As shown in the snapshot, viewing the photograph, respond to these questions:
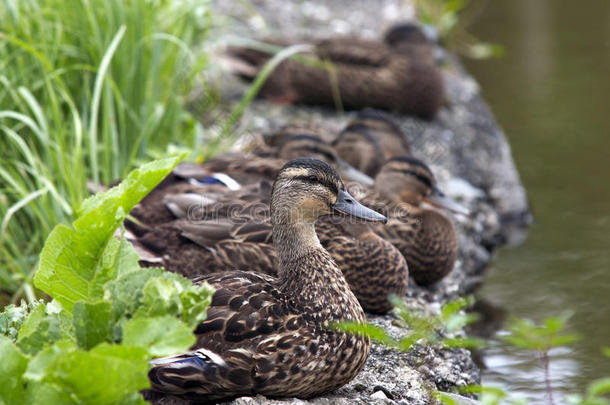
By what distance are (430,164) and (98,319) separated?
3.71 m

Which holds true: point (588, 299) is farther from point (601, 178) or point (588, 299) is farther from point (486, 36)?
point (486, 36)

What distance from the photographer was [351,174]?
4441 millimetres

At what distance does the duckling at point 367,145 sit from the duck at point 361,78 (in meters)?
0.95

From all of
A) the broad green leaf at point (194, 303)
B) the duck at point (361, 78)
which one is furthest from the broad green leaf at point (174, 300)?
the duck at point (361, 78)

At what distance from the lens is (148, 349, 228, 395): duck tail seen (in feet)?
8.13

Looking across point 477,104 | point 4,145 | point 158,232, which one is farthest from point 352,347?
point 477,104

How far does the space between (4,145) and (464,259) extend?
2541 mm

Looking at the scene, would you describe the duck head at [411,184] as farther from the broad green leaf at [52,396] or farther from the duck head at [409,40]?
the broad green leaf at [52,396]

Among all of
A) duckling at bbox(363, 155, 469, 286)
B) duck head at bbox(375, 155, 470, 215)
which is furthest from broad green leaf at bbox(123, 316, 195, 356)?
duck head at bbox(375, 155, 470, 215)

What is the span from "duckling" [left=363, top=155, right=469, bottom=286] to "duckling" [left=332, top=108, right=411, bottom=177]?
16.4 inches

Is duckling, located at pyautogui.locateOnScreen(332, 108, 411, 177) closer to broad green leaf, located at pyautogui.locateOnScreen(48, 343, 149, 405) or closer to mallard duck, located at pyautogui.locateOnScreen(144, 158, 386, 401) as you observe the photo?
mallard duck, located at pyautogui.locateOnScreen(144, 158, 386, 401)

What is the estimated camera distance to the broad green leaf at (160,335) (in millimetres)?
2035

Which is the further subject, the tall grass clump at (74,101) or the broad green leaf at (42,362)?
the tall grass clump at (74,101)

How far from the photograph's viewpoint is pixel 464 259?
15.7 feet
